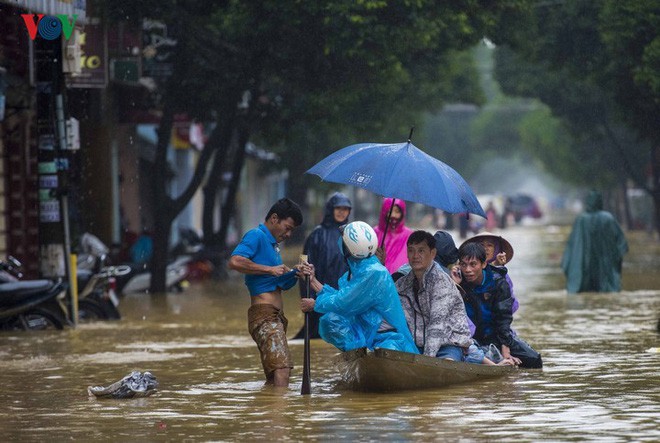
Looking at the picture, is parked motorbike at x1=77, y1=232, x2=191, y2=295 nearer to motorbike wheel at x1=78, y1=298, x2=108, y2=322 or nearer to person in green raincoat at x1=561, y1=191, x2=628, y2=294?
motorbike wheel at x1=78, y1=298, x2=108, y2=322

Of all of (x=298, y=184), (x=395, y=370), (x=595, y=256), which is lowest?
(x=395, y=370)

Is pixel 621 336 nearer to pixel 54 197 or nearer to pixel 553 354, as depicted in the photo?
pixel 553 354

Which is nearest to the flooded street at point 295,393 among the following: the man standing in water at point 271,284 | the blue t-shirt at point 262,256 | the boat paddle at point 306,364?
the boat paddle at point 306,364

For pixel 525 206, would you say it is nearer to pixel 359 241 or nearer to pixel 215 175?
pixel 215 175

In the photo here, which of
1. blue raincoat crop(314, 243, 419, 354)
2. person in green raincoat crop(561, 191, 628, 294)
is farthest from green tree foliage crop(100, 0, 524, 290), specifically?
blue raincoat crop(314, 243, 419, 354)

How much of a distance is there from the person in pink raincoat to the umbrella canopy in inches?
105

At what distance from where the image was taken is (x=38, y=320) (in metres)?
19.6

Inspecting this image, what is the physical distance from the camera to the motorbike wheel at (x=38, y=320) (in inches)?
758

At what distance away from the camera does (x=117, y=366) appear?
49.5 feet

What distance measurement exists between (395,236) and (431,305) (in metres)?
3.39

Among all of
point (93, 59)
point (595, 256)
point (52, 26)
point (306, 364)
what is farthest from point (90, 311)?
point (306, 364)

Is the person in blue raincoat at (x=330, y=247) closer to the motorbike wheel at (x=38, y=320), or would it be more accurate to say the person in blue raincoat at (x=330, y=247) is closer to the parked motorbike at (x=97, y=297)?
the motorbike wheel at (x=38, y=320)

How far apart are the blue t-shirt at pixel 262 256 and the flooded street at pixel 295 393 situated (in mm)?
803

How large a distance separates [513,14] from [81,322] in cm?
1228
